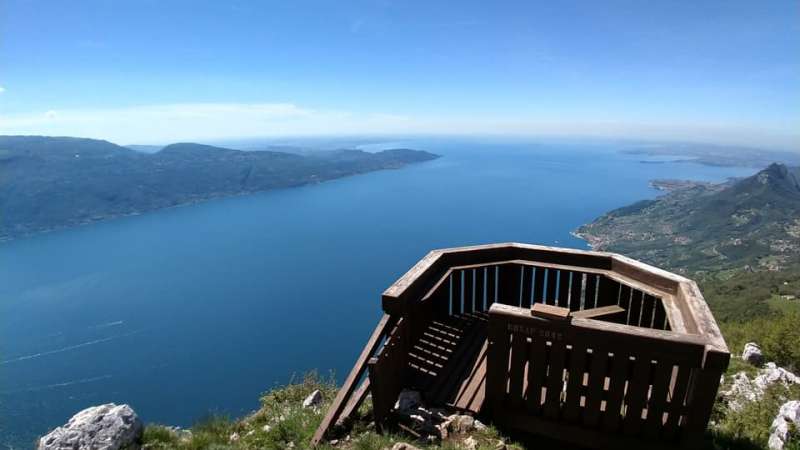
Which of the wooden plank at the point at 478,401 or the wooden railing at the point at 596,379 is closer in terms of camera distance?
the wooden railing at the point at 596,379

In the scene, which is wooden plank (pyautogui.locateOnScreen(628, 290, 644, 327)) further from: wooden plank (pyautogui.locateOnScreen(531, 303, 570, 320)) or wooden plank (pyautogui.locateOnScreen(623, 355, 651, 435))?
wooden plank (pyautogui.locateOnScreen(531, 303, 570, 320))

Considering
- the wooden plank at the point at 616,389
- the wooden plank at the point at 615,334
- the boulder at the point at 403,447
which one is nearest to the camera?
the wooden plank at the point at 615,334

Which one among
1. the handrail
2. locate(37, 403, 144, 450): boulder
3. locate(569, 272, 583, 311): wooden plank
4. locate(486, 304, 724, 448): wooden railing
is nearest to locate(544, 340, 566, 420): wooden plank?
locate(486, 304, 724, 448): wooden railing

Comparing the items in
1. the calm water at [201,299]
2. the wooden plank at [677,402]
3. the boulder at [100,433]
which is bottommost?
the calm water at [201,299]

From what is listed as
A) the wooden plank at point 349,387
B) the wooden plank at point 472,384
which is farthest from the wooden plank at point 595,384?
the wooden plank at point 349,387

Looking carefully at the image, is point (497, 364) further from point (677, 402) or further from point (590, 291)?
point (590, 291)

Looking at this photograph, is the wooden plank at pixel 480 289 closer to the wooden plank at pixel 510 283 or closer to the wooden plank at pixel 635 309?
the wooden plank at pixel 510 283

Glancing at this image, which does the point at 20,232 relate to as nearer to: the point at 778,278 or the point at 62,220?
the point at 62,220

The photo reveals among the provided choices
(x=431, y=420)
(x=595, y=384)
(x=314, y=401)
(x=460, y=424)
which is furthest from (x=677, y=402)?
(x=314, y=401)
